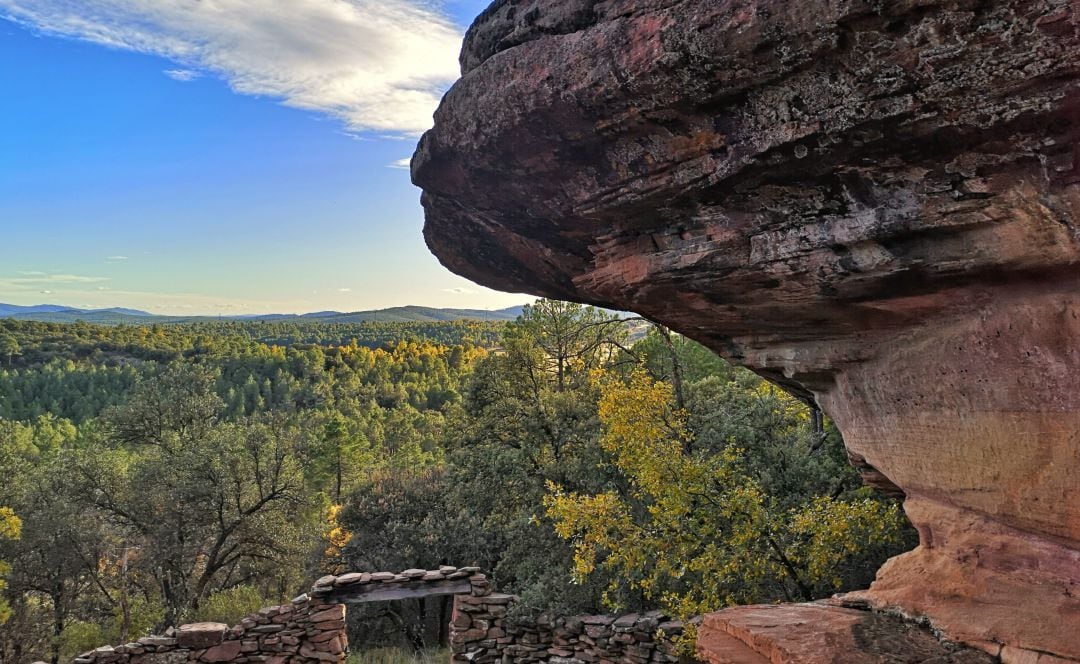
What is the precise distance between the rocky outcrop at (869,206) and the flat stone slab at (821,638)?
0.22 meters

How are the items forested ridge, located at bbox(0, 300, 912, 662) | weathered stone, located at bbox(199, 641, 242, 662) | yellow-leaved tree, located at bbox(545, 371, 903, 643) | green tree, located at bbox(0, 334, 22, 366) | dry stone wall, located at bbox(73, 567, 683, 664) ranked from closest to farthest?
1. yellow-leaved tree, located at bbox(545, 371, 903, 643)
2. forested ridge, located at bbox(0, 300, 912, 662)
3. dry stone wall, located at bbox(73, 567, 683, 664)
4. weathered stone, located at bbox(199, 641, 242, 662)
5. green tree, located at bbox(0, 334, 22, 366)

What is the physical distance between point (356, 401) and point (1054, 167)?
178 ft

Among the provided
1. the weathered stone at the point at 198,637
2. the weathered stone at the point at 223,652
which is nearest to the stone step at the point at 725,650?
the weathered stone at the point at 223,652

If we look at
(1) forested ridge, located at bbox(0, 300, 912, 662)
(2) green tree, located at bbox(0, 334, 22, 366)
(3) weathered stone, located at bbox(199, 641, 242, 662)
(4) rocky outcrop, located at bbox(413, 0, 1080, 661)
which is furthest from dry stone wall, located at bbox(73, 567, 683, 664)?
(2) green tree, located at bbox(0, 334, 22, 366)

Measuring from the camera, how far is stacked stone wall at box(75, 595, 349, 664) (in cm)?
1052

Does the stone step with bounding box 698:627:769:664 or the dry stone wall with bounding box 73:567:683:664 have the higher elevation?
the stone step with bounding box 698:627:769:664

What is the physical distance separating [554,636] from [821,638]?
288 inches

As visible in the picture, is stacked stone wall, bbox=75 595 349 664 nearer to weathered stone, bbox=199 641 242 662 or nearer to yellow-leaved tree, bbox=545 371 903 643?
weathered stone, bbox=199 641 242 662

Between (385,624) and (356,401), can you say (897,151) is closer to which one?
(385,624)

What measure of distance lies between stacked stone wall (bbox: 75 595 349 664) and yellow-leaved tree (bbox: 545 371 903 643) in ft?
17.1

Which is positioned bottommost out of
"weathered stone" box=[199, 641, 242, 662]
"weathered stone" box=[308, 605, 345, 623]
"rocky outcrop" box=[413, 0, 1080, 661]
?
"weathered stone" box=[199, 641, 242, 662]

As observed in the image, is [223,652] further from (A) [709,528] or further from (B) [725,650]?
(B) [725,650]

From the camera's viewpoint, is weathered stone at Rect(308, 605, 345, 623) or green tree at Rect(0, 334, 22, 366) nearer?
weathered stone at Rect(308, 605, 345, 623)

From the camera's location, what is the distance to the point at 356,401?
175 feet
